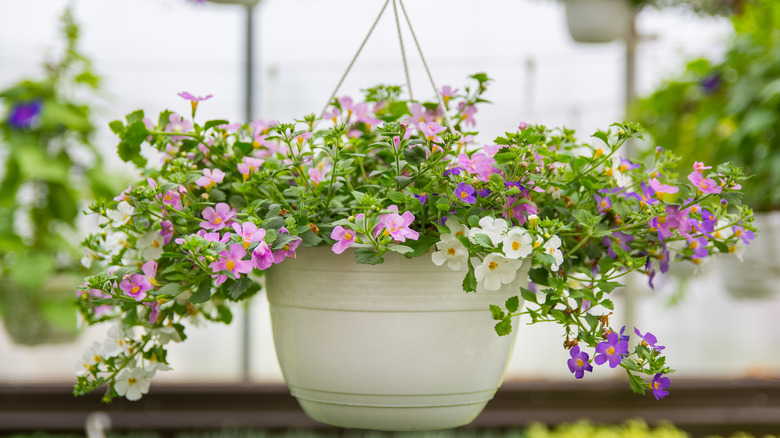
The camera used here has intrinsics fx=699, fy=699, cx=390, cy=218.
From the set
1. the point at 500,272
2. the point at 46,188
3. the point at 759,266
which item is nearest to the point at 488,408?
the point at 759,266

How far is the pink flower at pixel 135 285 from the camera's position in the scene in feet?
2.05

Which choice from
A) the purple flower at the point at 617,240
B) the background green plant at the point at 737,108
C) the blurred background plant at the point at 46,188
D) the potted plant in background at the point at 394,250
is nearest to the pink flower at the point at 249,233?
the potted plant in background at the point at 394,250

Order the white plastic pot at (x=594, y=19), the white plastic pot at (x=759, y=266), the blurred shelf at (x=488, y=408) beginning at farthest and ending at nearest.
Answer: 1. the blurred shelf at (x=488, y=408)
2. the white plastic pot at (x=594, y=19)
3. the white plastic pot at (x=759, y=266)

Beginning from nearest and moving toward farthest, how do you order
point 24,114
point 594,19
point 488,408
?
point 24,114 → point 594,19 → point 488,408

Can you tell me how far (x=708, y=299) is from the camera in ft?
Result: 7.70

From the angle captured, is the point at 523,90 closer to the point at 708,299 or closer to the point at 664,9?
the point at 664,9

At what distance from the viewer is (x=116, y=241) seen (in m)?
0.73

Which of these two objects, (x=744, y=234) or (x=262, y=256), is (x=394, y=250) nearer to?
(x=262, y=256)

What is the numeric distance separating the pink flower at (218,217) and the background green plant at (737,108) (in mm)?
1117

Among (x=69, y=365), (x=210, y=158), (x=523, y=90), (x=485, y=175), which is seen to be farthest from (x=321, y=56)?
(x=485, y=175)

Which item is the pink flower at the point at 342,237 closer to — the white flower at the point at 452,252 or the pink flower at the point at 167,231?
the white flower at the point at 452,252

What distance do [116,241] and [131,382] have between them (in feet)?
0.48

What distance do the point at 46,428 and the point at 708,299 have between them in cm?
215

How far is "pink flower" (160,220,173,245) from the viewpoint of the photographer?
0.68 meters
